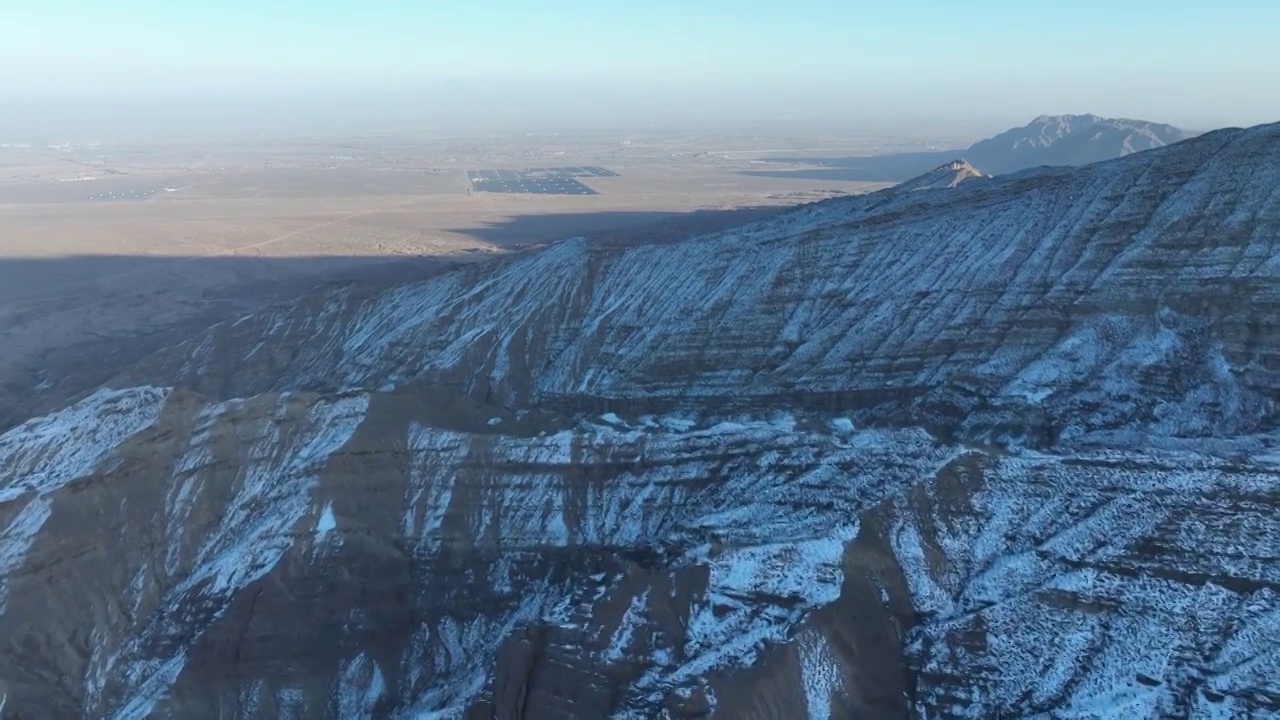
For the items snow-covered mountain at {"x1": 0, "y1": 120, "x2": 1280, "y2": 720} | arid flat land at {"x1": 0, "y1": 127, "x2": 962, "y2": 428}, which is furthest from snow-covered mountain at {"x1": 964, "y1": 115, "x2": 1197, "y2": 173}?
snow-covered mountain at {"x1": 0, "y1": 120, "x2": 1280, "y2": 720}

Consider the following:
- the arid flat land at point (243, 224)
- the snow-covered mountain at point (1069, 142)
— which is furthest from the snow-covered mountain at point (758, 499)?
the snow-covered mountain at point (1069, 142)

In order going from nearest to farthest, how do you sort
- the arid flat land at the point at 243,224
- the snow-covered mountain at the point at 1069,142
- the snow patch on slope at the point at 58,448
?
the snow patch on slope at the point at 58,448 < the arid flat land at the point at 243,224 < the snow-covered mountain at the point at 1069,142

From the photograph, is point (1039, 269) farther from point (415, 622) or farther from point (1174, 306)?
point (415, 622)

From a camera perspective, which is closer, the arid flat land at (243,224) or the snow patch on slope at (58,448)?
the snow patch on slope at (58,448)

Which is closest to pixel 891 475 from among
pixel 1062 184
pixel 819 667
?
pixel 819 667

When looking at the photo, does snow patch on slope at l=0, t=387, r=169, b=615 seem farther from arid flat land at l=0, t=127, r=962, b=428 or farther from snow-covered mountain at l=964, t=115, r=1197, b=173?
snow-covered mountain at l=964, t=115, r=1197, b=173

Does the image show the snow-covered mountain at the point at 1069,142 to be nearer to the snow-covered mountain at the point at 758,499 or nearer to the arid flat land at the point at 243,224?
the arid flat land at the point at 243,224

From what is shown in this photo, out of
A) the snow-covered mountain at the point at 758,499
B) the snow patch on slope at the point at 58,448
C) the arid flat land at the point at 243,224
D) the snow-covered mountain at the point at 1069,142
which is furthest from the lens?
the snow-covered mountain at the point at 1069,142
